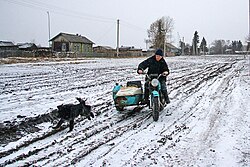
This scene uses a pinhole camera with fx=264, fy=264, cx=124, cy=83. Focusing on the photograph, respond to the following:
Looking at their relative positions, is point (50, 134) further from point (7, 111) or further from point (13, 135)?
point (7, 111)

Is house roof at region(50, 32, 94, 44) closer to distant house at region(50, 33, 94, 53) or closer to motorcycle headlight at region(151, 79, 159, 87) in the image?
distant house at region(50, 33, 94, 53)

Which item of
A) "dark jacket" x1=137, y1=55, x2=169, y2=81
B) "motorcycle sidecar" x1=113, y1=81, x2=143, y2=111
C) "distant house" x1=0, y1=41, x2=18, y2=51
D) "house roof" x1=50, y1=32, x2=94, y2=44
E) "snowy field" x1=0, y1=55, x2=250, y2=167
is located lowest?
"snowy field" x1=0, y1=55, x2=250, y2=167

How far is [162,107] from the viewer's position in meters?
7.36

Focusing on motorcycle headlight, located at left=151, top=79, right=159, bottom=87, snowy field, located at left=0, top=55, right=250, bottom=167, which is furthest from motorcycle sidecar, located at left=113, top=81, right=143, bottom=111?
motorcycle headlight, located at left=151, top=79, right=159, bottom=87

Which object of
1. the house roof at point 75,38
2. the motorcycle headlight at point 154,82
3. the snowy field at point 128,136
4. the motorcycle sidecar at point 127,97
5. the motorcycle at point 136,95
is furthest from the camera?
the house roof at point 75,38

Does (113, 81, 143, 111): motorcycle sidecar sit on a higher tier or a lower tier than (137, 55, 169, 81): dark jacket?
lower

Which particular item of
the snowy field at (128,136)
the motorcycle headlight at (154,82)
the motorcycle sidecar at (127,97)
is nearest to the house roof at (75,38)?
the snowy field at (128,136)

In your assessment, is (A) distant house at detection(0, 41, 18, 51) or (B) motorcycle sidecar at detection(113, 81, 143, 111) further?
(A) distant house at detection(0, 41, 18, 51)

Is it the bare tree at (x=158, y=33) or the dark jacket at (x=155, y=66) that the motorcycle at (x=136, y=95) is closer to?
the dark jacket at (x=155, y=66)

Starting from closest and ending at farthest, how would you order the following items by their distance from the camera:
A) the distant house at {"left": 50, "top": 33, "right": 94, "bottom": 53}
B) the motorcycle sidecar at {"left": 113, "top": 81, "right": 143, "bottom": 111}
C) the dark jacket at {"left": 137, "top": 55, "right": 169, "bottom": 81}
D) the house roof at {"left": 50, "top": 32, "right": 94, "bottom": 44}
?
the motorcycle sidecar at {"left": 113, "top": 81, "right": 143, "bottom": 111} → the dark jacket at {"left": 137, "top": 55, "right": 169, "bottom": 81} → the distant house at {"left": 50, "top": 33, "right": 94, "bottom": 53} → the house roof at {"left": 50, "top": 32, "right": 94, "bottom": 44}

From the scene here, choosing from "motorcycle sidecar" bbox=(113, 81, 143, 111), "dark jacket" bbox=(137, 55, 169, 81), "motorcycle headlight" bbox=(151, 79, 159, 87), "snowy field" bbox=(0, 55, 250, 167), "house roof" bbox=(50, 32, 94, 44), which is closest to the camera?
"snowy field" bbox=(0, 55, 250, 167)

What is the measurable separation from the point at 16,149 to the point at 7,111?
2.81 metres

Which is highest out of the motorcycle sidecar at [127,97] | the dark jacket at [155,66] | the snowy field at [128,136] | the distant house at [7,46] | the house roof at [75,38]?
the house roof at [75,38]

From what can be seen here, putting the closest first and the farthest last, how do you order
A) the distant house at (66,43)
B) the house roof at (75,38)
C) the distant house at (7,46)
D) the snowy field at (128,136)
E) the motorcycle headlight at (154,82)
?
the snowy field at (128,136), the motorcycle headlight at (154,82), the distant house at (66,43), the house roof at (75,38), the distant house at (7,46)
